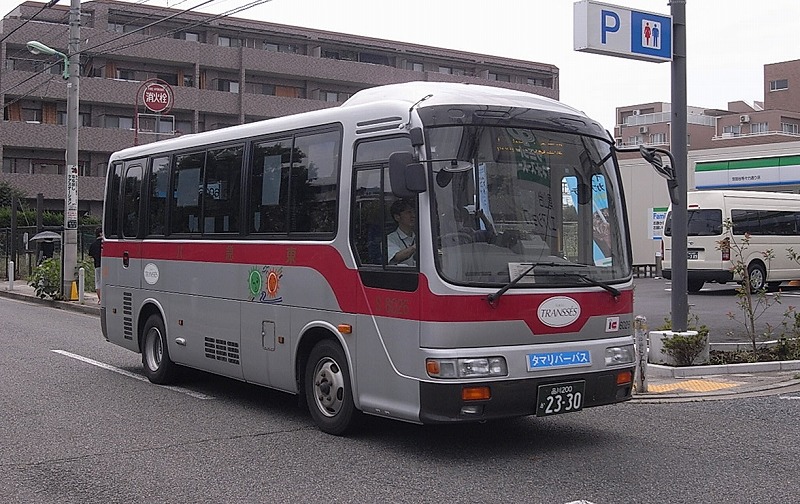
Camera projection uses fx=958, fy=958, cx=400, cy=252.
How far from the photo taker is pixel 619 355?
26.6ft

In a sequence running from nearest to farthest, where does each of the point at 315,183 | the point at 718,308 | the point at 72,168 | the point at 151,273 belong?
the point at 315,183
the point at 151,273
the point at 718,308
the point at 72,168

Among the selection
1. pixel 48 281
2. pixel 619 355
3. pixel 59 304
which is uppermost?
pixel 619 355

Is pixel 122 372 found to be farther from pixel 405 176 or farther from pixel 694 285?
pixel 694 285

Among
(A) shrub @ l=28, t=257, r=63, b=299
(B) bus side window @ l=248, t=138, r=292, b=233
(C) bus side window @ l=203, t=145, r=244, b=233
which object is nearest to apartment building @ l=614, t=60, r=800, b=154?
(A) shrub @ l=28, t=257, r=63, b=299

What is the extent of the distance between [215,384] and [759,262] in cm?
1873

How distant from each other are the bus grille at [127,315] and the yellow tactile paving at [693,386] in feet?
Result: 21.2

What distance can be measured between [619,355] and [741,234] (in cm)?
1882

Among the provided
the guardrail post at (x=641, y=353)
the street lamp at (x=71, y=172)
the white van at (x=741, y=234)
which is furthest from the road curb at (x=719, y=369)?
the street lamp at (x=71, y=172)

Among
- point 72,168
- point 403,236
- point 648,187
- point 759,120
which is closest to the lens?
point 403,236

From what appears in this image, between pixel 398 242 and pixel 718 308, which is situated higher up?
pixel 398 242

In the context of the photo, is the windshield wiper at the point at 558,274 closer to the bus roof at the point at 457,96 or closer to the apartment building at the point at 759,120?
the bus roof at the point at 457,96

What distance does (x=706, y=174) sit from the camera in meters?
36.7

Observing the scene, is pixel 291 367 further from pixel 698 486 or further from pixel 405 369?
pixel 698 486

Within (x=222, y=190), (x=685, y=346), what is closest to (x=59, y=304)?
(x=222, y=190)
